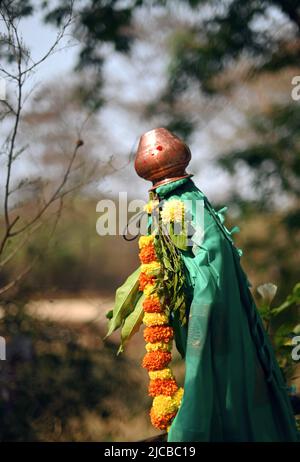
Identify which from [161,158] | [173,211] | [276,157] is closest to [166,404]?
[173,211]

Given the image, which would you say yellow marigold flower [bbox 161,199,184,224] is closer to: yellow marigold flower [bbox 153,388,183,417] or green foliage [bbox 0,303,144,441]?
yellow marigold flower [bbox 153,388,183,417]

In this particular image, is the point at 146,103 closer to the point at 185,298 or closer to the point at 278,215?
the point at 278,215

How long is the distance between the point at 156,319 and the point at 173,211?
383mm

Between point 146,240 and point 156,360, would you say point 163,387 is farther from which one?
point 146,240

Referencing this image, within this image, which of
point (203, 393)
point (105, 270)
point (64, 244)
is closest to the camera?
point (203, 393)

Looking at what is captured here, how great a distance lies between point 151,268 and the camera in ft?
8.14

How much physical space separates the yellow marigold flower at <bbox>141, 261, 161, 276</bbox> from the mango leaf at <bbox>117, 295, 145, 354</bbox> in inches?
5.3

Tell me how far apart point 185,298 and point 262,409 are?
46 cm

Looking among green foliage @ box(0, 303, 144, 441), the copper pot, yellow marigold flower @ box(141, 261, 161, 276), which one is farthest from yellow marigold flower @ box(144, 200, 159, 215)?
green foliage @ box(0, 303, 144, 441)

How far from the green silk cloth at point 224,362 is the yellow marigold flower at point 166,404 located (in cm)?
10

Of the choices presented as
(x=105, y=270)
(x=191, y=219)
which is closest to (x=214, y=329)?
(x=191, y=219)

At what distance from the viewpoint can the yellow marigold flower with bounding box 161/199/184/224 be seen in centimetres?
244

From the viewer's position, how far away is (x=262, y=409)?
2348mm

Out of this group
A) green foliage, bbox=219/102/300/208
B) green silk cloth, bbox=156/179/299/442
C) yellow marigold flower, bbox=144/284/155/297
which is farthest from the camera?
green foliage, bbox=219/102/300/208
